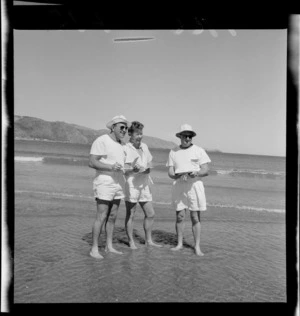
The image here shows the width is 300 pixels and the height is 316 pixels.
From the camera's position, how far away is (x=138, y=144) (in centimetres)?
416

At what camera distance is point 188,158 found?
4.11 meters

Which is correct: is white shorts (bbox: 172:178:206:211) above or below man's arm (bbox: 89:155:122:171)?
below

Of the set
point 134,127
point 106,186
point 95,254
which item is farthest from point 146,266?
point 134,127

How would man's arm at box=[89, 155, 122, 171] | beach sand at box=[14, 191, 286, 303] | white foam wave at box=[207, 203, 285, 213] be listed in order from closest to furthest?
beach sand at box=[14, 191, 286, 303] < man's arm at box=[89, 155, 122, 171] < white foam wave at box=[207, 203, 285, 213]

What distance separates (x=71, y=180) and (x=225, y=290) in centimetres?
787

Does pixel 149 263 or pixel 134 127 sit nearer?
pixel 149 263

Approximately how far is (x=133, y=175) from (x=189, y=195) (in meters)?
0.78

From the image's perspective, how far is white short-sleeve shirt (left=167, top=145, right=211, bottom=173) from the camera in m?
4.09

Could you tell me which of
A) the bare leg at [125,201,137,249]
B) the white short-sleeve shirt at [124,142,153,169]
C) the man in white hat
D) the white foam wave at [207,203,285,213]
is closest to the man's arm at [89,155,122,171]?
the man in white hat

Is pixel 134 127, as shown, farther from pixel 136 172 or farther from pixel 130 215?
pixel 130 215

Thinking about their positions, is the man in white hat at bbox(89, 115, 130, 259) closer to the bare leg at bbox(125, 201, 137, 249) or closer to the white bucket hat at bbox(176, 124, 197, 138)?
the bare leg at bbox(125, 201, 137, 249)

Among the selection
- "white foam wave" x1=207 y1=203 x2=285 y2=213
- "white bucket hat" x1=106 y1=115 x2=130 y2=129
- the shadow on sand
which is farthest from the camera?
"white foam wave" x1=207 y1=203 x2=285 y2=213
